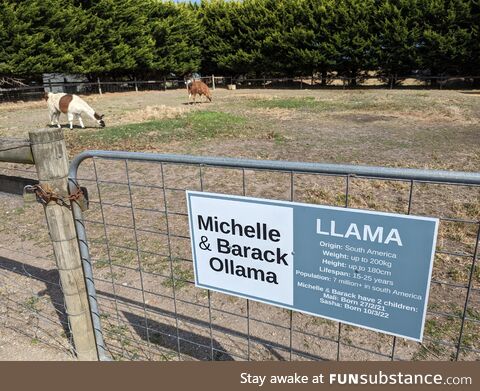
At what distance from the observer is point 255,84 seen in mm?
36156

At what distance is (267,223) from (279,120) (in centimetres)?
1258

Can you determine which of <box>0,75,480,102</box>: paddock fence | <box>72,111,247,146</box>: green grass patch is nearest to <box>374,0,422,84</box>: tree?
<box>0,75,480,102</box>: paddock fence

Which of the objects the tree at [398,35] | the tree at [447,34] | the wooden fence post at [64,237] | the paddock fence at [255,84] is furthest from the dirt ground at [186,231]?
the tree at [398,35]

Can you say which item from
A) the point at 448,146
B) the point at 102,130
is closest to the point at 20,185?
the point at 448,146

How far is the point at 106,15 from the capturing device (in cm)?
2797

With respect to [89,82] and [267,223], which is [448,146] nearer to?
[267,223]

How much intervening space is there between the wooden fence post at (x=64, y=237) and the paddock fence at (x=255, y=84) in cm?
2410

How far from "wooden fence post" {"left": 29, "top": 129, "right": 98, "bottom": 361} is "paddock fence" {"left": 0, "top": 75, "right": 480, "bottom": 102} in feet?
79.1

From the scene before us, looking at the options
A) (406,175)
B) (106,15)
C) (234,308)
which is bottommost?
(234,308)

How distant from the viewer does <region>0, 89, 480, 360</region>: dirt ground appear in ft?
10.0

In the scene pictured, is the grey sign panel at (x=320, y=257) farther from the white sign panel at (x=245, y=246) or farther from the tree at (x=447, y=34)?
the tree at (x=447, y=34)

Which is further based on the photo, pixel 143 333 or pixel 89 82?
pixel 89 82

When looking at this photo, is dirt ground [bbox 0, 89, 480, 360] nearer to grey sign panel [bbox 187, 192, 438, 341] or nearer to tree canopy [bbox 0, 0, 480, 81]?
grey sign panel [bbox 187, 192, 438, 341]

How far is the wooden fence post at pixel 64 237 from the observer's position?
2375mm
